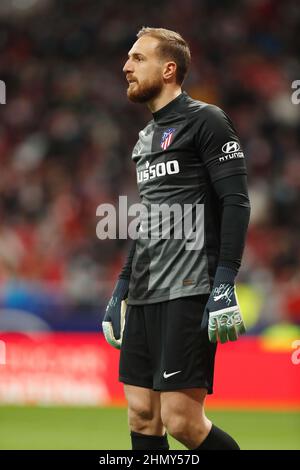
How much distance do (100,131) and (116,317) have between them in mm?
9181

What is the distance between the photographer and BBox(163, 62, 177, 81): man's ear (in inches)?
169

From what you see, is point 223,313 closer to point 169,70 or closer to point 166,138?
point 166,138

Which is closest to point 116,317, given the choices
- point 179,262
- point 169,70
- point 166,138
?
point 179,262

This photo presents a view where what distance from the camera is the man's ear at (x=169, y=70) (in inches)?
169

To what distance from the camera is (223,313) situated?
3826 millimetres

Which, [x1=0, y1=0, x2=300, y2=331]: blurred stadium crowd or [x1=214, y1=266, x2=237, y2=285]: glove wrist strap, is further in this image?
[x1=0, y1=0, x2=300, y2=331]: blurred stadium crowd

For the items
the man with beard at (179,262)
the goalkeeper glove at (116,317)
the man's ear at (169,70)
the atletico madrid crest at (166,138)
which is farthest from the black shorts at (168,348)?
the man's ear at (169,70)

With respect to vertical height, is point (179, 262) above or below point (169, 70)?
below

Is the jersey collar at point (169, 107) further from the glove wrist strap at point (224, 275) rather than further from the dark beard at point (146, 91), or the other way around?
the glove wrist strap at point (224, 275)

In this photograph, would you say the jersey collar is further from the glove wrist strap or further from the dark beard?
the glove wrist strap

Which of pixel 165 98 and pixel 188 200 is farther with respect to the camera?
pixel 165 98

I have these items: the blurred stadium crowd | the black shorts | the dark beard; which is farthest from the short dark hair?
the blurred stadium crowd

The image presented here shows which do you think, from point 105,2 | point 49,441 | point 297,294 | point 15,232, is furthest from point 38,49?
point 49,441

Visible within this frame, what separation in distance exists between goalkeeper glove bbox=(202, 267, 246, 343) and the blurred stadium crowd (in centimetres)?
572
